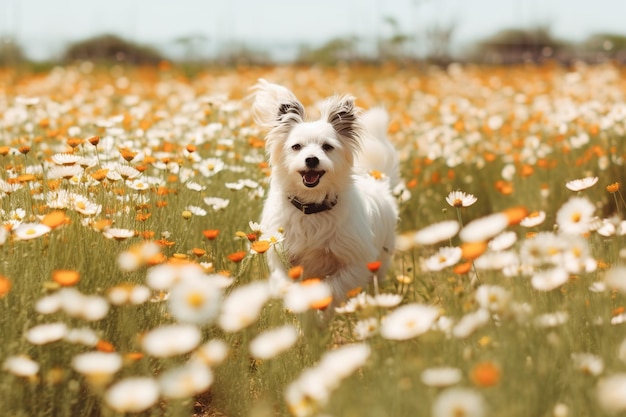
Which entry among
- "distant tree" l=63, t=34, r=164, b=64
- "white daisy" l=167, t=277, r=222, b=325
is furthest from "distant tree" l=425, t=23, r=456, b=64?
"white daisy" l=167, t=277, r=222, b=325

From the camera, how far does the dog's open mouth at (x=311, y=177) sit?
4043mm

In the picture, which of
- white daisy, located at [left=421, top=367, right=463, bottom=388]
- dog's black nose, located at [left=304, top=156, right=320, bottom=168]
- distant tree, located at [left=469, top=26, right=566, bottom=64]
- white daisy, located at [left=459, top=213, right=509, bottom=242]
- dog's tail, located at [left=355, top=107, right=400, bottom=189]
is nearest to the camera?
white daisy, located at [left=421, top=367, right=463, bottom=388]

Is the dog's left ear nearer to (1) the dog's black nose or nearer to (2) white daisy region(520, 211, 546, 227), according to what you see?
(1) the dog's black nose

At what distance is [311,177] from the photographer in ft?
13.3

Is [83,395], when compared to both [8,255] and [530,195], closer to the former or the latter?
[8,255]

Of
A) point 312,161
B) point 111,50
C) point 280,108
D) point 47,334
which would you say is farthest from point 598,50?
point 47,334

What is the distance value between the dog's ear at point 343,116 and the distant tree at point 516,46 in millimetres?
16354

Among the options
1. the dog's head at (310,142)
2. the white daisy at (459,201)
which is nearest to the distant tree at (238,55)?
the dog's head at (310,142)

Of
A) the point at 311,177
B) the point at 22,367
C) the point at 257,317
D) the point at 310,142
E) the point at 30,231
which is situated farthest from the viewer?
the point at 310,142

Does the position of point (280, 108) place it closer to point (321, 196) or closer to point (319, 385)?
point (321, 196)

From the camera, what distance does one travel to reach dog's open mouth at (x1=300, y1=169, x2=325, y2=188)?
159 inches

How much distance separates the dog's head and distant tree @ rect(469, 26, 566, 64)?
16402 mm

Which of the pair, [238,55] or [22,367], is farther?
[238,55]

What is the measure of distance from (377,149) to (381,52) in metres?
15.0
